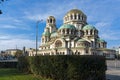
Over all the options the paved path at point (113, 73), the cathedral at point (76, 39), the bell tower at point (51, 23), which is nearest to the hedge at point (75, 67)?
the paved path at point (113, 73)

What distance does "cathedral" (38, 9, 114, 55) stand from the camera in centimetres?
9594

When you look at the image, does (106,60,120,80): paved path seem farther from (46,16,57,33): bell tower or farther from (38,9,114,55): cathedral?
(46,16,57,33): bell tower

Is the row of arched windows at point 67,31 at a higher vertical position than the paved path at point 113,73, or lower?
higher

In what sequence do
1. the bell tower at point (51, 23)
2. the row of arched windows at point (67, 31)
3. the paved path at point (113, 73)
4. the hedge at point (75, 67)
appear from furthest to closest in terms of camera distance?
1. the bell tower at point (51, 23)
2. the row of arched windows at point (67, 31)
3. the paved path at point (113, 73)
4. the hedge at point (75, 67)

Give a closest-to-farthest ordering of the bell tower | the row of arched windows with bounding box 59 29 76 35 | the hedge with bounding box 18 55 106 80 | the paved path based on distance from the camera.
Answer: the hedge with bounding box 18 55 106 80 < the paved path < the row of arched windows with bounding box 59 29 76 35 < the bell tower

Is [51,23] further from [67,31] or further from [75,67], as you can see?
[75,67]

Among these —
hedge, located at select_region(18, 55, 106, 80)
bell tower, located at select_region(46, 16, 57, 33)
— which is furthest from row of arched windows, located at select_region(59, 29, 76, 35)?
hedge, located at select_region(18, 55, 106, 80)

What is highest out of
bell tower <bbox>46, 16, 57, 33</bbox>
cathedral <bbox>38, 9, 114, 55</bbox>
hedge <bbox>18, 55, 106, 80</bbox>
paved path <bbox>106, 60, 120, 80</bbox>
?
bell tower <bbox>46, 16, 57, 33</bbox>

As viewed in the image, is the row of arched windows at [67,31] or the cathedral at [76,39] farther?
the row of arched windows at [67,31]

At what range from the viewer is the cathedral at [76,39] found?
9594 centimetres

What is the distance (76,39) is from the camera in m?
99.2

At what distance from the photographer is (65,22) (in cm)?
10938

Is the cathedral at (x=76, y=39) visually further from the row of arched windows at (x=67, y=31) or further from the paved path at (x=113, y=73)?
the paved path at (x=113, y=73)

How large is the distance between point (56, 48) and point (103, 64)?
8275cm
